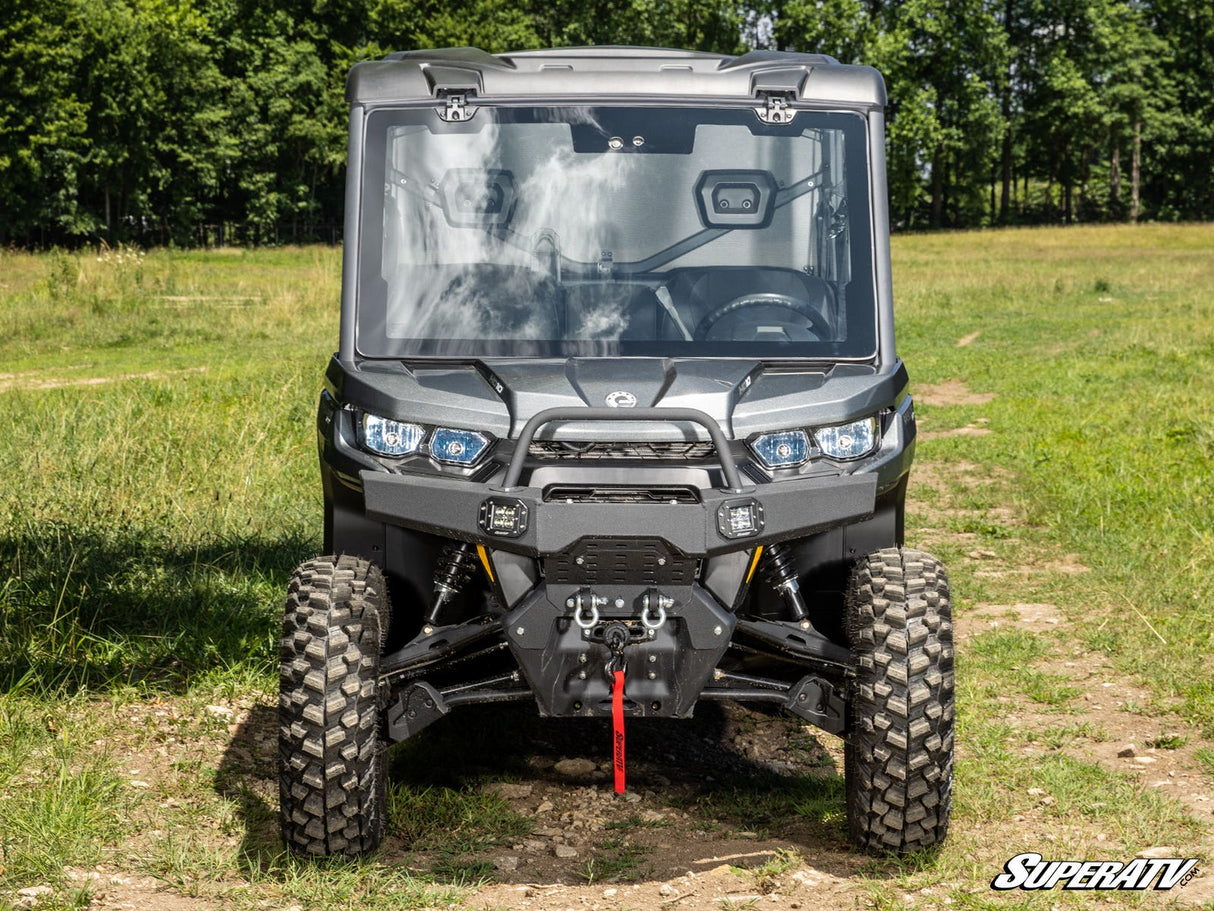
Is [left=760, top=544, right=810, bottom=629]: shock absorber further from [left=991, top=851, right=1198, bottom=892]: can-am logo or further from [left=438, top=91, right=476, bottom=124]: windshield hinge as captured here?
[left=438, top=91, right=476, bottom=124]: windshield hinge

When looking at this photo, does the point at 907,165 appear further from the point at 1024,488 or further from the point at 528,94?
the point at 528,94

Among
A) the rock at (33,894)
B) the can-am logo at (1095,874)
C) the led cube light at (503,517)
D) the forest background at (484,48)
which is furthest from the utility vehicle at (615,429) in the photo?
the forest background at (484,48)

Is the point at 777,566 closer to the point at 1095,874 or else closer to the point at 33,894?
the point at 1095,874

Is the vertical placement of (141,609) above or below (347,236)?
below

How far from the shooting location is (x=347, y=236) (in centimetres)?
466

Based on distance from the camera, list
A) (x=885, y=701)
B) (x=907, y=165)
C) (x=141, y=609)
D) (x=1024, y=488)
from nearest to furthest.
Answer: (x=885, y=701), (x=141, y=609), (x=1024, y=488), (x=907, y=165)

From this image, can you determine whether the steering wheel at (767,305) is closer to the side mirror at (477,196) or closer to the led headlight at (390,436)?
the side mirror at (477,196)

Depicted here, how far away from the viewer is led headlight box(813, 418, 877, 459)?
4.12 meters

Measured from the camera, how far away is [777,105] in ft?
15.2

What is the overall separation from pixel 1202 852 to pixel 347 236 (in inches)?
128

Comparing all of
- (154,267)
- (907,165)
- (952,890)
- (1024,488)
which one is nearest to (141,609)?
(952,890)

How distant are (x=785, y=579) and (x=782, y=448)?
1.55 ft

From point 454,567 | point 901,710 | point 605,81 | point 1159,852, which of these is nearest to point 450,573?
point 454,567

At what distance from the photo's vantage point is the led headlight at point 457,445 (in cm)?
404
